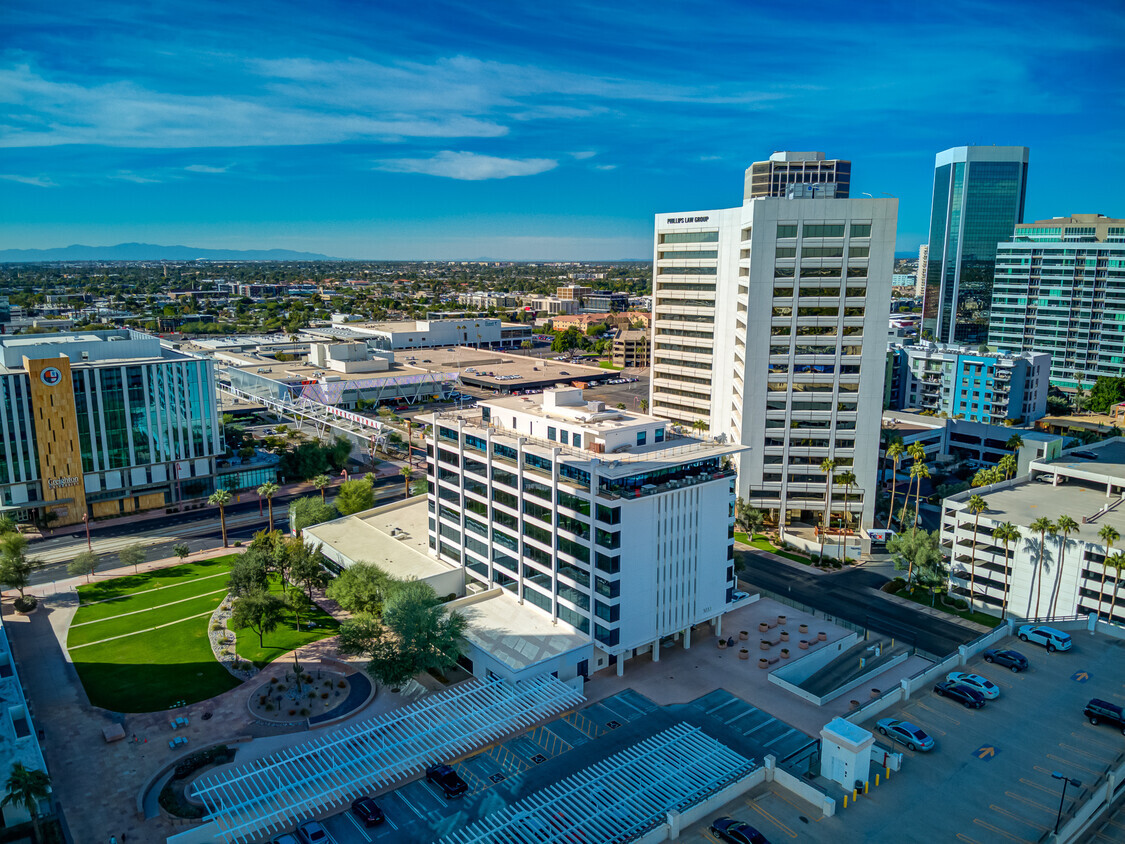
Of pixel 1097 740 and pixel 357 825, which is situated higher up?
pixel 1097 740

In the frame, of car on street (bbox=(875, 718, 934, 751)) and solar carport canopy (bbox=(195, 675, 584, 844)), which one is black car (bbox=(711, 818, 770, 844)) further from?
solar carport canopy (bbox=(195, 675, 584, 844))

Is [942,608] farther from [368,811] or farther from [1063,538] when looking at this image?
[368,811]

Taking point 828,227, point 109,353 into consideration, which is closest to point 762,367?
point 828,227

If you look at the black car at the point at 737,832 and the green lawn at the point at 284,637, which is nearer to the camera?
the black car at the point at 737,832

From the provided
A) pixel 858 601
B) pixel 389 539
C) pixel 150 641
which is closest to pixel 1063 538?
pixel 858 601

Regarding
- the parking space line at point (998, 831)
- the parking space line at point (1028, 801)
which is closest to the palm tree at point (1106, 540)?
the parking space line at point (1028, 801)

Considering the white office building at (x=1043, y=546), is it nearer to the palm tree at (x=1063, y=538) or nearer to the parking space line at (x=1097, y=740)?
the palm tree at (x=1063, y=538)

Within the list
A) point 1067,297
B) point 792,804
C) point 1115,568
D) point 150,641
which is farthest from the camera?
point 1067,297
